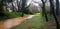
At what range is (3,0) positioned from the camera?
816 inches

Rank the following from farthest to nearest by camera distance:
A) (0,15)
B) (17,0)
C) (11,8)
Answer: (11,8) < (17,0) < (0,15)

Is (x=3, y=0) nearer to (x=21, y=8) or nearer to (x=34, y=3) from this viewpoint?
Answer: (x=21, y=8)

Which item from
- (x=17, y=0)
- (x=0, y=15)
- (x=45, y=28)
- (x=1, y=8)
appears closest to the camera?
(x=45, y=28)

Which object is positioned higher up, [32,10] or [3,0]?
[3,0]

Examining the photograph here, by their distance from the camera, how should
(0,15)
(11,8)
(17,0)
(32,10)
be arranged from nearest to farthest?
1. (0,15)
2. (17,0)
3. (11,8)
4. (32,10)

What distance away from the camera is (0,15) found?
20.5 m

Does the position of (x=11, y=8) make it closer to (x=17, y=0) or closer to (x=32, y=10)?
(x=17, y=0)

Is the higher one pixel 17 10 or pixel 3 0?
pixel 3 0

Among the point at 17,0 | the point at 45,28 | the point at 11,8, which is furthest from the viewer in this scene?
the point at 11,8

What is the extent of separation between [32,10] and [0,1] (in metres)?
14.4

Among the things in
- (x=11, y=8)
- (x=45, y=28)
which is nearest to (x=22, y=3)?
(x=11, y=8)

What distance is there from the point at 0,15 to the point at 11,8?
7344mm

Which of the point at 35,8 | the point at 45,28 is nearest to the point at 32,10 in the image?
the point at 35,8

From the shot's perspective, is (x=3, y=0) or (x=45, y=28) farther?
(x=3, y=0)
